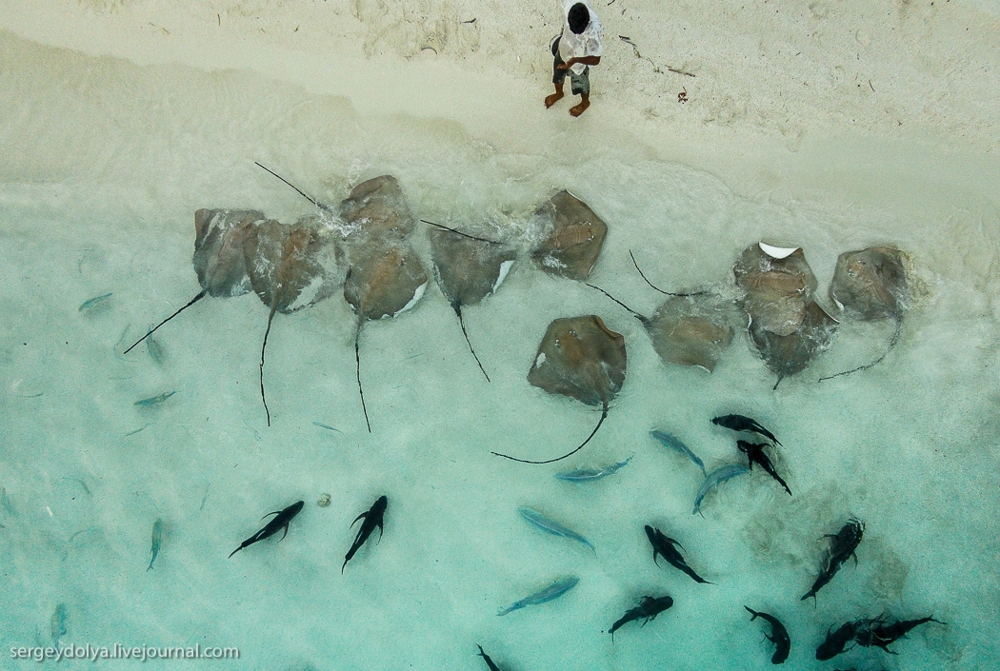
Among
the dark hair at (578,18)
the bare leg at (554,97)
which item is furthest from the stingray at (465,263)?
the dark hair at (578,18)

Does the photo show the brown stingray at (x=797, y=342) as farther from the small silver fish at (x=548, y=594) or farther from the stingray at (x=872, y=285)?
the small silver fish at (x=548, y=594)

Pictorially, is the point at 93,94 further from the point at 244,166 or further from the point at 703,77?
the point at 703,77

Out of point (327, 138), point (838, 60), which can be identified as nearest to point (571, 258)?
point (327, 138)

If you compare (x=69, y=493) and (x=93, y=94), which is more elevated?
(x=93, y=94)

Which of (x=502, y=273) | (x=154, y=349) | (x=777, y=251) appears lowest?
(x=154, y=349)

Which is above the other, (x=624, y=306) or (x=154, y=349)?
(x=624, y=306)

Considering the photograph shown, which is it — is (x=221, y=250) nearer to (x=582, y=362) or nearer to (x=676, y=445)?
(x=582, y=362)

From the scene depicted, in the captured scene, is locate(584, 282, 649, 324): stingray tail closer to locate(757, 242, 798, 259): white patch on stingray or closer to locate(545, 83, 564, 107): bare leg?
locate(757, 242, 798, 259): white patch on stingray

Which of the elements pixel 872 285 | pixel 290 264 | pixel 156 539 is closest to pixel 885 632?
pixel 872 285
